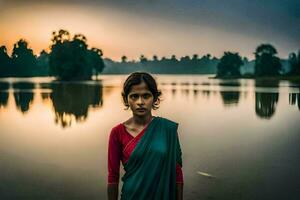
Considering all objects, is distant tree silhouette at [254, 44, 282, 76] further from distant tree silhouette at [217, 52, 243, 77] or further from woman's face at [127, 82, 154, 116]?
woman's face at [127, 82, 154, 116]

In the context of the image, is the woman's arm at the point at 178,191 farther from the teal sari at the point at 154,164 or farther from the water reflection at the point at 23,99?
the water reflection at the point at 23,99

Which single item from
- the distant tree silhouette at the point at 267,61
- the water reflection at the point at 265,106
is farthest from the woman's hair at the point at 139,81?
the distant tree silhouette at the point at 267,61

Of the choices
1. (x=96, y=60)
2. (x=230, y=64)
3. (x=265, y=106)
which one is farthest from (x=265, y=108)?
(x=230, y=64)

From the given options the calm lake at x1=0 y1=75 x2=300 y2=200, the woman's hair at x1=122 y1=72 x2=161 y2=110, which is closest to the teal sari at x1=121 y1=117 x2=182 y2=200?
the woman's hair at x1=122 y1=72 x2=161 y2=110

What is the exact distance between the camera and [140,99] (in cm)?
256

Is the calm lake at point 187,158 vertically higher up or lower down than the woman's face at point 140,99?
lower down

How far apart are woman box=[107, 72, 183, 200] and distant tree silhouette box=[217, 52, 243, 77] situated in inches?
4988

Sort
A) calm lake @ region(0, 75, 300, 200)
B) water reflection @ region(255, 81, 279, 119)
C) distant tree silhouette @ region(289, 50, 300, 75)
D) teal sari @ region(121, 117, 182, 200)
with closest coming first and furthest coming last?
1. teal sari @ region(121, 117, 182, 200)
2. calm lake @ region(0, 75, 300, 200)
3. water reflection @ region(255, 81, 279, 119)
4. distant tree silhouette @ region(289, 50, 300, 75)

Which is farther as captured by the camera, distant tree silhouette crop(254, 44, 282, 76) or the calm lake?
distant tree silhouette crop(254, 44, 282, 76)

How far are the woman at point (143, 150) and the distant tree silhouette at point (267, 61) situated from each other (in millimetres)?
101486

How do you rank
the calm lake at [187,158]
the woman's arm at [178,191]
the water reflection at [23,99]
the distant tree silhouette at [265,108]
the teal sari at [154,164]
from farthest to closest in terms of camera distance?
the water reflection at [23,99], the distant tree silhouette at [265,108], the calm lake at [187,158], the woman's arm at [178,191], the teal sari at [154,164]

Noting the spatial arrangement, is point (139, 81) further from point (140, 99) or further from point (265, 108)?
point (265, 108)

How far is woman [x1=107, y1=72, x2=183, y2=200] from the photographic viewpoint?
2.48m

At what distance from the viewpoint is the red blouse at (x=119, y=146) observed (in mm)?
2494
